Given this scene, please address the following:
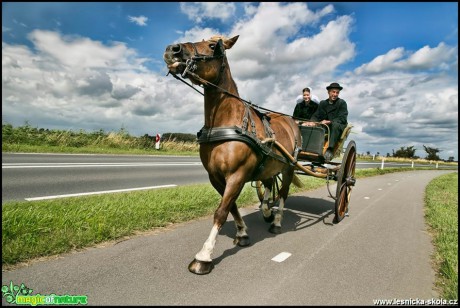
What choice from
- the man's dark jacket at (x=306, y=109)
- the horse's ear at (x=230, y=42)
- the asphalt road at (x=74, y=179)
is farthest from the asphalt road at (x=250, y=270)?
the asphalt road at (x=74, y=179)

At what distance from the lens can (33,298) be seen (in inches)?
104

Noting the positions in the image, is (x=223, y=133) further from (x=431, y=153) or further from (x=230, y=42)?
(x=431, y=153)

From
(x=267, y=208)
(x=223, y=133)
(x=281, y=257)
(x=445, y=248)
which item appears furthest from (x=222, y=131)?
(x=445, y=248)

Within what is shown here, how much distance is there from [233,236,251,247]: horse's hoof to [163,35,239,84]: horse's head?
7.50 ft

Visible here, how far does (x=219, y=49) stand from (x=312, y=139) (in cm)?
323

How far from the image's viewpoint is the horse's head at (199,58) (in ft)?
10.9

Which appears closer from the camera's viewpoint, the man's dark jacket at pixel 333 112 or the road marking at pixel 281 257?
the road marking at pixel 281 257

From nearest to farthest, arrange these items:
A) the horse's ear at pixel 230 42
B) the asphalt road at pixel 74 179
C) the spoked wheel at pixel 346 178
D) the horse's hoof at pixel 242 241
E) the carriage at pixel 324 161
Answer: the horse's ear at pixel 230 42
the horse's hoof at pixel 242 241
the carriage at pixel 324 161
the spoked wheel at pixel 346 178
the asphalt road at pixel 74 179

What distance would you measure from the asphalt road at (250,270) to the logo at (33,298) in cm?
7

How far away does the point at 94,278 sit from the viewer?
118 inches

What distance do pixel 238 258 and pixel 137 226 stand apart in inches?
69.9

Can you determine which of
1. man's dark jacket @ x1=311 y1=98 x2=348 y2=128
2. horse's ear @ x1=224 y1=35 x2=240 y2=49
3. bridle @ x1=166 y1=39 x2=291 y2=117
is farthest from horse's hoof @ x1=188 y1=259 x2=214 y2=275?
man's dark jacket @ x1=311 y1=98 x2=348 y2=128

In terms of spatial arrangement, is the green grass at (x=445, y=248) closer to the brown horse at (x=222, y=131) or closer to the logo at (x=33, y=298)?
the brown horse at (x=222, y=131)

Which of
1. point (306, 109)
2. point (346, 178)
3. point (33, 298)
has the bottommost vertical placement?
point (33, 298)
